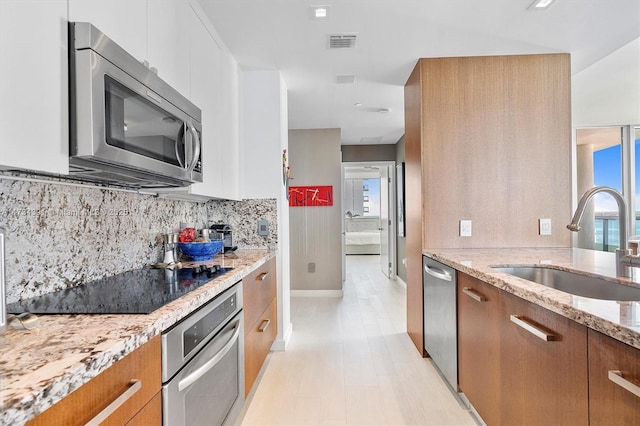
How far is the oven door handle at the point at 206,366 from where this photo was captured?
1.11 meters

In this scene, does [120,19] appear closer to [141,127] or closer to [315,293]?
[141,127]

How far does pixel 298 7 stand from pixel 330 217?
3.25m

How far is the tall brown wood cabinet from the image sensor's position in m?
2.61

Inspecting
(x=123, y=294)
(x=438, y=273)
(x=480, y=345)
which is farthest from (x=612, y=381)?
(x=123, y=294)

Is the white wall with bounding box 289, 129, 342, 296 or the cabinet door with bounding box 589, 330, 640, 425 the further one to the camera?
the white wall with bounding box 289, 129, 342, 296

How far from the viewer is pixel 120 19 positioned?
4.13 feet

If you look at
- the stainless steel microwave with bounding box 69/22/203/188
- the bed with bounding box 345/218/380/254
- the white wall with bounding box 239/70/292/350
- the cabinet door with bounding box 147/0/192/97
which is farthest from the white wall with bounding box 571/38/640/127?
the bed with bounding box 345/218/380/254

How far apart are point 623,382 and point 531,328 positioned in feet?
1.27

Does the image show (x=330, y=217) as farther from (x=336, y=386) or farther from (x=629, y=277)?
(x=629, y=277)

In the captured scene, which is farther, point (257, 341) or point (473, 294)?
point (257, 341)

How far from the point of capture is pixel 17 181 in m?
1.17

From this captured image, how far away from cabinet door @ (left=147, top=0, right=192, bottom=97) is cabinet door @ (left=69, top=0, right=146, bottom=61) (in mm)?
68

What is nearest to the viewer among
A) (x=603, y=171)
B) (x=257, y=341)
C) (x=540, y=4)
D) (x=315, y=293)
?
(x=540, y=4)

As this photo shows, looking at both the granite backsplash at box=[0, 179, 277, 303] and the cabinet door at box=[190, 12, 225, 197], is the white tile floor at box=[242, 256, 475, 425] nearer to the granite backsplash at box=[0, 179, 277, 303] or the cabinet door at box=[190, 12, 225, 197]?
the granite backsplash at box=[0, 179, 277, 303]
